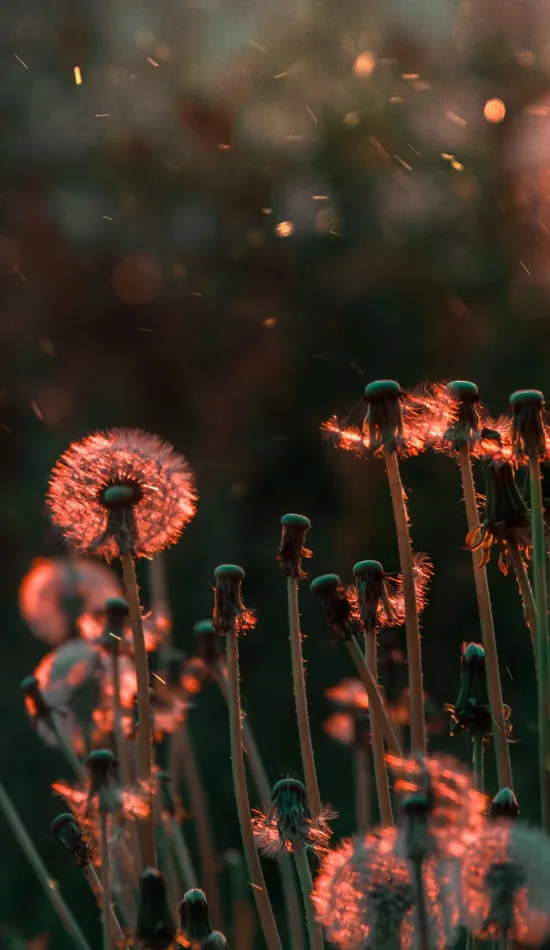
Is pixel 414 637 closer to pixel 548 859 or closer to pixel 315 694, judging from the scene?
pixel 548 859

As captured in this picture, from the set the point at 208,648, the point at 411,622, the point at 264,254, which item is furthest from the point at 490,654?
the point at 264,254

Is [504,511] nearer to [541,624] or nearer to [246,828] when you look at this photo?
[541,624]

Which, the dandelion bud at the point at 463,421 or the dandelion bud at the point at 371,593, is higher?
the dandelion bud at the point at 463,421

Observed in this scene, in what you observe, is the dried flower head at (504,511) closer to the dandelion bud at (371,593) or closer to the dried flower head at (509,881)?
the dandelion bud at (371,593)

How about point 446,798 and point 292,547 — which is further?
point 292,547

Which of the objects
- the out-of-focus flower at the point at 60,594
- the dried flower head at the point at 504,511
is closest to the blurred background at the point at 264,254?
the out-of-focus flower at the point at 60,594

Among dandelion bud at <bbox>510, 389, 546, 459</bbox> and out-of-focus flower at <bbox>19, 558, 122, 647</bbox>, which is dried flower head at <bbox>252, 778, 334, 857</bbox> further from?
out-of-focus flower at <bbox>19, 558, 122, 647</bbox>
